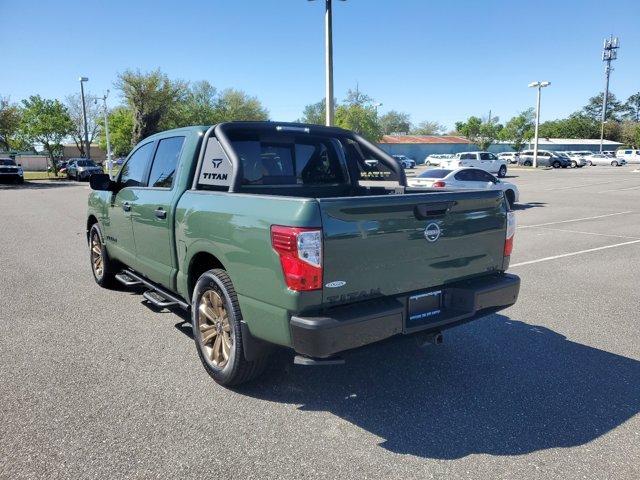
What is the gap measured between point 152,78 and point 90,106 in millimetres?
22121

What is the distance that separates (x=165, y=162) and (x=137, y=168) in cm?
85

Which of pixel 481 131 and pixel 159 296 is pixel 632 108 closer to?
pixel 481 131

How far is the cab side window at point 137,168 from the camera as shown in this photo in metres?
5.21

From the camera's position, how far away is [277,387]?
3732 millimetres

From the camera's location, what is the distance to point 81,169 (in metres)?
39.2

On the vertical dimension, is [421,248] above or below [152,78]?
below

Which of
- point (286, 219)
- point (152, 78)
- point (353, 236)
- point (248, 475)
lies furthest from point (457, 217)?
point (152, 78)

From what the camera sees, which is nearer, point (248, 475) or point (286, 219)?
point (248, 475)

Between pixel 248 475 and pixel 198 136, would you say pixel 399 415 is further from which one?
pixel 198 136

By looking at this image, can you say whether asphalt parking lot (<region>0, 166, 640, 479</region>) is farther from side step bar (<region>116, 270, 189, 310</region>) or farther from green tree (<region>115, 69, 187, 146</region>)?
green tree (<region>115, 69, 187, 146</region>)

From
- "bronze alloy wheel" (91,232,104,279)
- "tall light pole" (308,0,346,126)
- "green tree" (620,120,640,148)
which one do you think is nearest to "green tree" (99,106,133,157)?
"tall light pole" (308,0,346,126)

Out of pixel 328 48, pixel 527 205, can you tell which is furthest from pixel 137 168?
pixel 527 205

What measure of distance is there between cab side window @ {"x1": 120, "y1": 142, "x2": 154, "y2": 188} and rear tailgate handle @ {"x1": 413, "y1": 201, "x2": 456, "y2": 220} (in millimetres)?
3110

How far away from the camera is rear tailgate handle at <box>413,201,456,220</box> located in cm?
326
